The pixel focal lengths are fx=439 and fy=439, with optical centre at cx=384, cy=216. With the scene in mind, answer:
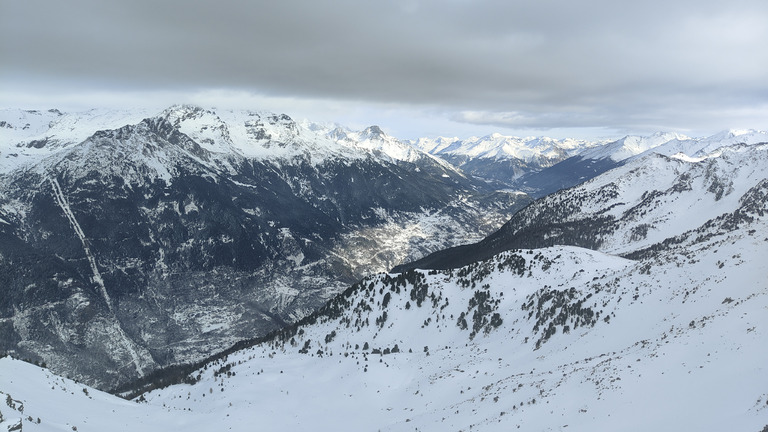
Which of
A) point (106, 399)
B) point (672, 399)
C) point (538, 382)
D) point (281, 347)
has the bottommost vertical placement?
point (281, 347)

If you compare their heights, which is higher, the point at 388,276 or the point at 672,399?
the point at 672,399

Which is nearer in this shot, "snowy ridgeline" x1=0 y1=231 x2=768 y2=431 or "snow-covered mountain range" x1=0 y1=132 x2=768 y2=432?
"snow-covered mountain range" x1=0 y1=132 x2=768 y2=432

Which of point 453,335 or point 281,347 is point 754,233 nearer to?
point 453,335

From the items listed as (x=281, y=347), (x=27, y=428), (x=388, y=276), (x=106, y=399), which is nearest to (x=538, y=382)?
(x=27, y=428)

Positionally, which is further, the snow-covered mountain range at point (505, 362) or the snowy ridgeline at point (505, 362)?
the snowy ridgeline at point (505, 362)

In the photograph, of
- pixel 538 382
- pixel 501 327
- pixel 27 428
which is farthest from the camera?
pixel 501 327
